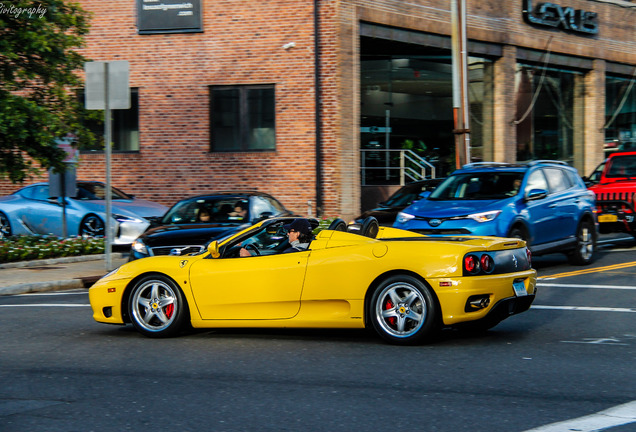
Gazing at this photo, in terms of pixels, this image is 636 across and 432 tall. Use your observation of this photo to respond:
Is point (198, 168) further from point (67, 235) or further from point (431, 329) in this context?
point (431, 329)

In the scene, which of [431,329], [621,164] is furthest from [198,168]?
[431,329]

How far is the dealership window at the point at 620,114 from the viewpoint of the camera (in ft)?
110

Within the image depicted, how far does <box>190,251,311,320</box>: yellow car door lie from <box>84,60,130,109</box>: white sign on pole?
695 cm

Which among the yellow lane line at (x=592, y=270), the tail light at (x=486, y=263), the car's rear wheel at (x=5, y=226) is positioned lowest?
the yellow lane line at (x=592, y=270)

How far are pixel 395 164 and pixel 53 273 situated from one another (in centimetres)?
1354

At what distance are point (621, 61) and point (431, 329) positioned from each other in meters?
28.5

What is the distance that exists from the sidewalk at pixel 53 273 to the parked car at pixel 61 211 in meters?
1.52

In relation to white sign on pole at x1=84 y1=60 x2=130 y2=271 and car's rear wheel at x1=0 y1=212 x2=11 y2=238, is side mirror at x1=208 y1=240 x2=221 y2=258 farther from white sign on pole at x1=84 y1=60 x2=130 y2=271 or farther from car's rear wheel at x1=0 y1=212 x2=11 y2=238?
car's rear wheel at x1=0 y1=212 x2=11 y2=238

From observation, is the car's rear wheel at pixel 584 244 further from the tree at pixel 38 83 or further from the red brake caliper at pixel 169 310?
the tree at pixel 38 83

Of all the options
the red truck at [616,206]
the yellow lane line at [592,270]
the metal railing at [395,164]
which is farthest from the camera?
the metal railing at [395,164]

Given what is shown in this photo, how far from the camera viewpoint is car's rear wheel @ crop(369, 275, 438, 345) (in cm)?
732

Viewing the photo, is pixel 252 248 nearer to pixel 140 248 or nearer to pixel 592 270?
pixel 140 248

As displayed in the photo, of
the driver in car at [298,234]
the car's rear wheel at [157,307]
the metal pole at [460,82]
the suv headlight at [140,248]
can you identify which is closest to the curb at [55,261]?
the suv headlight at [140,248]

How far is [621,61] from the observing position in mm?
32906
